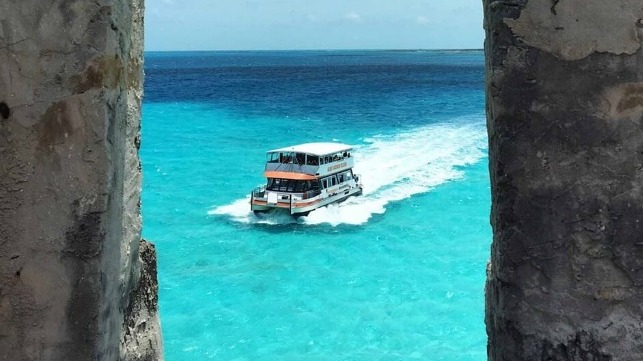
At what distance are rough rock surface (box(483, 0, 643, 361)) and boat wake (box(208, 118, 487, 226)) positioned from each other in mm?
17556

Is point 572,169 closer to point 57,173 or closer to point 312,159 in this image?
point 57,173

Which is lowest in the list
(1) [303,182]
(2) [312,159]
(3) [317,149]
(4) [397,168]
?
(4) [397,168]

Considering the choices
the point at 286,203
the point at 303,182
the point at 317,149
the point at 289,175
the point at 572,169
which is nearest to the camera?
the point at 572,169

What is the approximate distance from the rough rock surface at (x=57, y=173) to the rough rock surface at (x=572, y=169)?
1608mm

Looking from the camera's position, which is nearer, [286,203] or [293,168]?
[286,203]

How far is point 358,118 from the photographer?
4241cm

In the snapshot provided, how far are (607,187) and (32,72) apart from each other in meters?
2.29

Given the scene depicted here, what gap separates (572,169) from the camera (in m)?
2.47

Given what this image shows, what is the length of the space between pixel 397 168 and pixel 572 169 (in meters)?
23.6

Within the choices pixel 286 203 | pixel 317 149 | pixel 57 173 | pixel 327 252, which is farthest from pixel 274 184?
pixel 57 173

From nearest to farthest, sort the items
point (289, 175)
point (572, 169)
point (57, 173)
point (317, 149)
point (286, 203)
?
1. point (572, 169)
2. point (57, 173)
3. point (286, 203)
4. point (289, 175)
5. point (317, 149)

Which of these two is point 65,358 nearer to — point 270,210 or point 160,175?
point 270,210

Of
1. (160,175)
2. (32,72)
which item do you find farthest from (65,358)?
(160,175)

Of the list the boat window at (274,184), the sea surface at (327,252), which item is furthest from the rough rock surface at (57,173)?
the boat window at (274,184)
